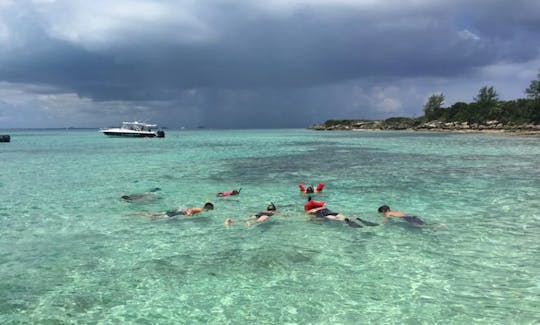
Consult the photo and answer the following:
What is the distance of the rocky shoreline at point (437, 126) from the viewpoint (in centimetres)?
9275

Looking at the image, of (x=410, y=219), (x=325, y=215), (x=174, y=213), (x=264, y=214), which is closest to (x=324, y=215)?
(x=325, y=215)

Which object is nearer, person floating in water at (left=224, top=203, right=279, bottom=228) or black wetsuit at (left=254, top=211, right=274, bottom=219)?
person floating in water at (left=224, top=203, right=279, bottom=228)

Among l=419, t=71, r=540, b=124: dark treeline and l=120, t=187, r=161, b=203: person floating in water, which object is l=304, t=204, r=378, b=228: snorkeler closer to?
l=120, t=187, r=161, b=203: person floating in water

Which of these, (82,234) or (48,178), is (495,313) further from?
(48,178)

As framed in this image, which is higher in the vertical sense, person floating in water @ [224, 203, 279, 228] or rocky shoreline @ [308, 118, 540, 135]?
rocky shoreline @ [308, 118, 540, 135]

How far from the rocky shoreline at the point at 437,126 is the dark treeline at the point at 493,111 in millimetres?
2539

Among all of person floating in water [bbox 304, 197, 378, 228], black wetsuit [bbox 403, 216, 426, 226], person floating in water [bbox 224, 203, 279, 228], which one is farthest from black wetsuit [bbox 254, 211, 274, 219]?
black wetsuit [bbox 403, 216, 426, 226]

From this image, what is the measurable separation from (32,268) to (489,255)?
12.0 m

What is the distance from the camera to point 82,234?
12.6 meters

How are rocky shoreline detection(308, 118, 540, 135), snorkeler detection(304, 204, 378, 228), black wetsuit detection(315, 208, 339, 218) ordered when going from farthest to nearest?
rocky shoreline detection(308, 118, 540, 135) → black wetsuit detection(315, 208, 339, 218) → snorkeler detection(304, 204, 378, 228)

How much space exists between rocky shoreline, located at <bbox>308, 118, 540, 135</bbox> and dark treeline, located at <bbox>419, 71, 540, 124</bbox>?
8.33ft

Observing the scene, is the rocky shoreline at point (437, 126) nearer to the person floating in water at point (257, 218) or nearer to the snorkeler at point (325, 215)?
the snorkeler at point (325, 215)

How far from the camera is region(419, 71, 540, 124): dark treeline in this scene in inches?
3814

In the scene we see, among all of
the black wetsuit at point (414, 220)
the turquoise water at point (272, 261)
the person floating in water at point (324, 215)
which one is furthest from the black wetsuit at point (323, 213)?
the black wetsuit at point (414, 220)
